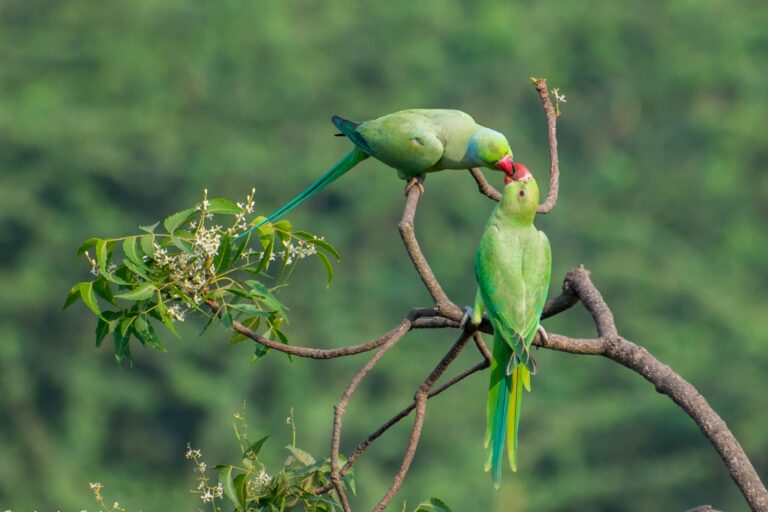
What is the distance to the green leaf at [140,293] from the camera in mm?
2699

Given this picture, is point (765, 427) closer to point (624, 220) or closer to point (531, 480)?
point (531, 480)

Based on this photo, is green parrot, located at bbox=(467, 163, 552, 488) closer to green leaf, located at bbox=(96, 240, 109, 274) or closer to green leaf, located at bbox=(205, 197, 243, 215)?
green leaf, located at bbox=(205, 197, 243, 215)

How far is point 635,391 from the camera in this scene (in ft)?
76.7

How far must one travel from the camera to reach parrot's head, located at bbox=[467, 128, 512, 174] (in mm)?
3381

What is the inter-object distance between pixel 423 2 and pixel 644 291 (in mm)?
9700

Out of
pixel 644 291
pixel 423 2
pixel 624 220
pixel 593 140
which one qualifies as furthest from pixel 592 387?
pixel 423 2

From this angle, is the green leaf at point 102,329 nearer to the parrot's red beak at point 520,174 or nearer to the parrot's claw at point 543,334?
the parrot's claw at point 543,334

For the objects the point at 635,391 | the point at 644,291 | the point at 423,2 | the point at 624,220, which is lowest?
the point at 635,391

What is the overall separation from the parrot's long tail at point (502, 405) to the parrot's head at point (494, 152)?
0.47 metres

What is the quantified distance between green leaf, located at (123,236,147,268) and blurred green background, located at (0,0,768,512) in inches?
637

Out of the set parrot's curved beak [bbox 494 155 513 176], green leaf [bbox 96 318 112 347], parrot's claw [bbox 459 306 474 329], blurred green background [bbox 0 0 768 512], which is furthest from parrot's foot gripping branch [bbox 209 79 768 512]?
blurred green background [bbox 0 0 768 512]

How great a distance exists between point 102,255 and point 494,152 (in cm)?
99

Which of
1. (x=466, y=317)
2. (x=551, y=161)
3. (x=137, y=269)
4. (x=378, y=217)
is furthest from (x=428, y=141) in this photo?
(x=378, y=217)

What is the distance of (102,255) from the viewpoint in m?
2.80
